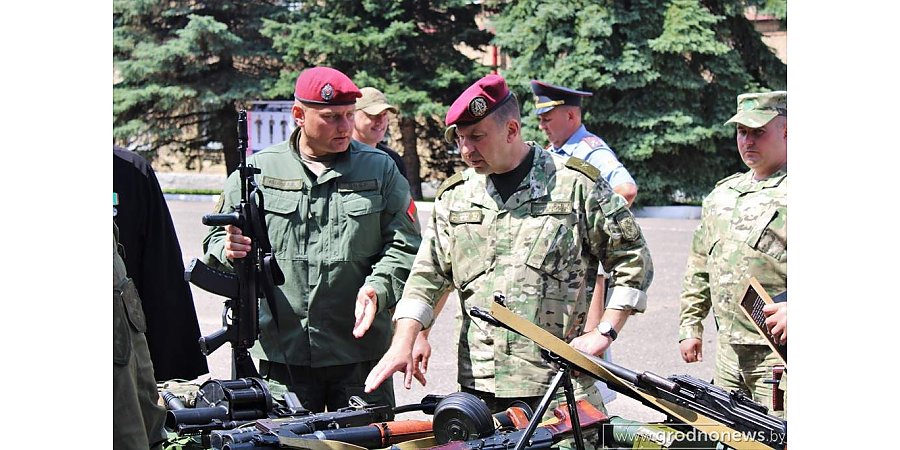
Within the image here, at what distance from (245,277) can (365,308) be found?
22.3 inches

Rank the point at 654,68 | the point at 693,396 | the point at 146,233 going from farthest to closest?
the point at 654,68
the point at 146,233
the point at 693,396

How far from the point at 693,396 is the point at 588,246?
1170 millimetres

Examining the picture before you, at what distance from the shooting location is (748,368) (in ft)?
13.7

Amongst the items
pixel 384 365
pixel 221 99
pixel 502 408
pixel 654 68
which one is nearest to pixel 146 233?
pixel 384 365

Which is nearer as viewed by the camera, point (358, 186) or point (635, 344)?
point (358, 186)

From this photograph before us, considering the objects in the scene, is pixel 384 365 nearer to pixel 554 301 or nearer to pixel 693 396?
pixel 554 301

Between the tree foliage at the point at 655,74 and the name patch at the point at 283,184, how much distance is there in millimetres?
16457

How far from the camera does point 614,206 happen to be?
369 centimetres

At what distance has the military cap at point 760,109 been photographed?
417 centimetres

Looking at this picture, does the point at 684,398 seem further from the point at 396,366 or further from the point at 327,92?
the point at 327,92

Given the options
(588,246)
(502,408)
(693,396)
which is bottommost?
(502,408)

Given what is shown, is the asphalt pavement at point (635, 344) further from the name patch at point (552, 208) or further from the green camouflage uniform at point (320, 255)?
the name patch at point (552, 208)

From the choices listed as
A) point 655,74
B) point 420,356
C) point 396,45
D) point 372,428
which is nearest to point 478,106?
point 420,356

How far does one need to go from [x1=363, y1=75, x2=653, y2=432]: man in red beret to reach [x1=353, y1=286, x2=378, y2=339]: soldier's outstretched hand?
10.3 inches
